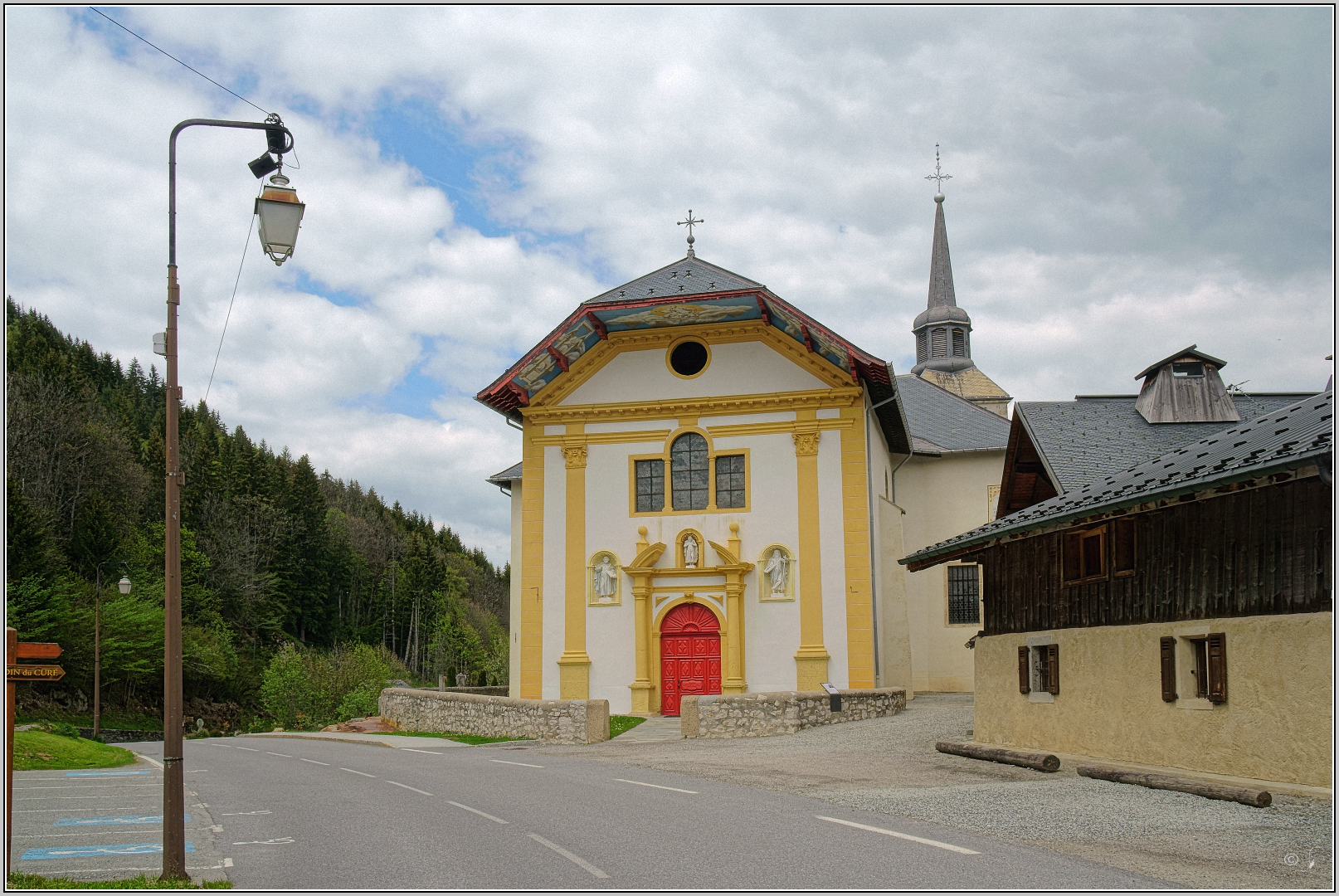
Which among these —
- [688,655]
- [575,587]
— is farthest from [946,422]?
[575,587]

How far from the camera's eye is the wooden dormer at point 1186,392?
27297 mm

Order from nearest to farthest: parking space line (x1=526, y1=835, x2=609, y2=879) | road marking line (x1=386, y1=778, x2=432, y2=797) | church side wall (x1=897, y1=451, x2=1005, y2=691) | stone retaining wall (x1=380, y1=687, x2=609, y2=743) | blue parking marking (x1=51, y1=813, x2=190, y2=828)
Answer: parking space line (x1=526, y1=835, x2=609, y2=879) → blue parking marking (x1=51, y1=813, x2=190, y2=828) → road marking line (x1=386, y1=778, x2=432, y2=797) → stone retaining wall (x1=380, y1=687, x2=609, y2=743) → church side wall (x1=897, y1=451, x2=1005, y2=691)

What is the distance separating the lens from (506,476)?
3575 cm

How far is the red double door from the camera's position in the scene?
28.4m

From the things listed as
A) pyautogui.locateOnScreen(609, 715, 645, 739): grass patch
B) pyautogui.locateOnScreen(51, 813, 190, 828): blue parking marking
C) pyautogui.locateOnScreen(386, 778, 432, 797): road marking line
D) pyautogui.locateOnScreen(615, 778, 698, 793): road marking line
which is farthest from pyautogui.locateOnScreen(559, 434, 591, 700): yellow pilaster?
pyautogui.locateOnScreen(51, 813, 190, 828): blue parking marking

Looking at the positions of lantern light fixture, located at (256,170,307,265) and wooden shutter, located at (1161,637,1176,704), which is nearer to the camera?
lantern light fixture, located at (256,170,307,265)

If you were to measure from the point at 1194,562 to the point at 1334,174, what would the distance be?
6.63 metres

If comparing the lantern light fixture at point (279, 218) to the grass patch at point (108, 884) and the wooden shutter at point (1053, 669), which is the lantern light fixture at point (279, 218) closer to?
the grass patch at point (108, 884)

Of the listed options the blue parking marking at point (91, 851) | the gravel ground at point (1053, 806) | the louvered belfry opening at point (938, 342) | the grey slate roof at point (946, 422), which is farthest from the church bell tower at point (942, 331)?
the blue parking marking at point (91, 851)

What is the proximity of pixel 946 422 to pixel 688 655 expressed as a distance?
13928mm

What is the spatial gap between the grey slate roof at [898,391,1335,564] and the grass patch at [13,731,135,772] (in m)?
15.6

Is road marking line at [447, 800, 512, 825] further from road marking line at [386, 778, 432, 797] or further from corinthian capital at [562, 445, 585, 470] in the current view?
corinthian capital at [562, 445, 585, 470]

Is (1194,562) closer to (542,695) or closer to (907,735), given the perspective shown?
(907,735)

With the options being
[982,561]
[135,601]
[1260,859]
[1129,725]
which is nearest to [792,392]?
[982,561]
